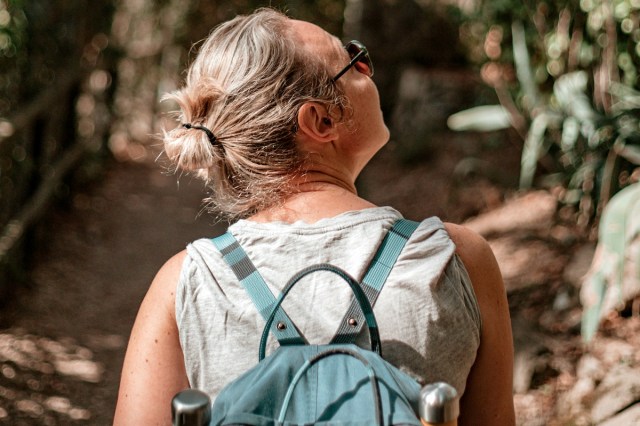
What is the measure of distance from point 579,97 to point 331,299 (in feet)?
13.8

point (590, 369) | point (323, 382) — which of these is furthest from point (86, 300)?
point (323, 382)

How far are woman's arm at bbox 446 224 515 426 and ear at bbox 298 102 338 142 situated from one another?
1.12 ft

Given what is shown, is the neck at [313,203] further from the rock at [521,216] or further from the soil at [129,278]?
the rock at [521,216]

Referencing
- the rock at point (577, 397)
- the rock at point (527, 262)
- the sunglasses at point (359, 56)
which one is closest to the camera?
the sunglasses at point (359, 56)

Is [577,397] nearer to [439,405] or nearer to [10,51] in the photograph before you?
[439,405]

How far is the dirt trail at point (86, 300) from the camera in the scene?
4203 mm

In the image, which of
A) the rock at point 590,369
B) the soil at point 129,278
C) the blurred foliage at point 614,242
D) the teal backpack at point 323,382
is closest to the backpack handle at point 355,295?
the teal backpack at point 323,382

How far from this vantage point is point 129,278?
640 centimetres

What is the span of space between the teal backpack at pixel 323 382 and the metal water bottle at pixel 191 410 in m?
0.04

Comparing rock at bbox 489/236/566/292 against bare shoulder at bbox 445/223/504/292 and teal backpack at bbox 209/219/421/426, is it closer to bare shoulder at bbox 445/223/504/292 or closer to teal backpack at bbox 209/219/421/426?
bare shoulder at bbox 445/223/504/292

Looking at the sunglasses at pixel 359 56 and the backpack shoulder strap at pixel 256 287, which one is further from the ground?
the sunglasses at pixel 359 56

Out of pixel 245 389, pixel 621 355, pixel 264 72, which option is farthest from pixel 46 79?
pixel 245 389

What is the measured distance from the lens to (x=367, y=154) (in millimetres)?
1793

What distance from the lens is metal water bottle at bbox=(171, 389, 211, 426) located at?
112 centimetres
